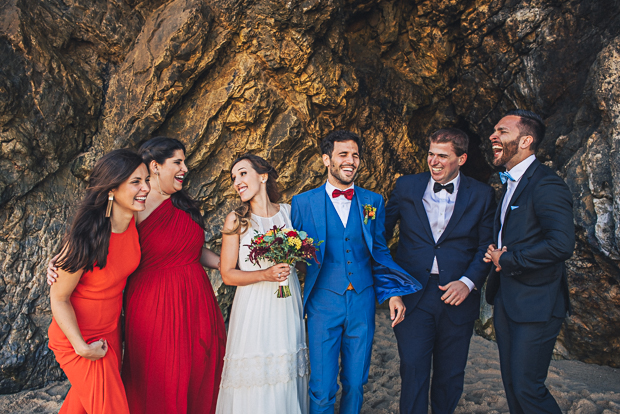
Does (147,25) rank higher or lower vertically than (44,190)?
higher

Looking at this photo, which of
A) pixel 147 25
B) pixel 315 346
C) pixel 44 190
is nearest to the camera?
pixel 315 346

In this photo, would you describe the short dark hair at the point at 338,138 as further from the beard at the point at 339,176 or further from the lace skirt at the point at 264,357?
the lace skirt at the point at 264,357

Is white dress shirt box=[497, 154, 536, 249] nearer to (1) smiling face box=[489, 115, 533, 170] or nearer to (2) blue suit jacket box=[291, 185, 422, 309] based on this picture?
(1) smiling face box=[489, 115, 533, 170]

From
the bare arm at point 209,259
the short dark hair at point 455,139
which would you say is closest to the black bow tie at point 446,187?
the short dark hair at point 455,139

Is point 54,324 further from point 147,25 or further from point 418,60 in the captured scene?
point 418,60

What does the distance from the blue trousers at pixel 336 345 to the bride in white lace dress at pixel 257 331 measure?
13 cm

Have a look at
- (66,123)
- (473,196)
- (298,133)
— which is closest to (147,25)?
(66,123)

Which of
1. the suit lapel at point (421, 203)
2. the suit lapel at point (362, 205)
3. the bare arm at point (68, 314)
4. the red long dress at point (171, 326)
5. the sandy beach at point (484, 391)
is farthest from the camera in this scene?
the sandy beach at point (484, 391)

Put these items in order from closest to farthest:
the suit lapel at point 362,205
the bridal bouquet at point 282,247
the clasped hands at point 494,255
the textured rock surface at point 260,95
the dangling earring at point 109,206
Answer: the dangling earring at point 109,206, the bridal bouquet at point 282,247, the clasped hands at point 494,255, the suit lapel at point 362,205, the textured rock surface at point 260,95

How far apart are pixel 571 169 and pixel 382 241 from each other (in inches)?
132

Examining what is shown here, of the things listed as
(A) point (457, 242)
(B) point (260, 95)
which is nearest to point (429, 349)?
(A) point (457, 242)

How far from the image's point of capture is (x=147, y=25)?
610 centimetres

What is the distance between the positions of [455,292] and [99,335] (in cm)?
279

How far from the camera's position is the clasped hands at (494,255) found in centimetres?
330
